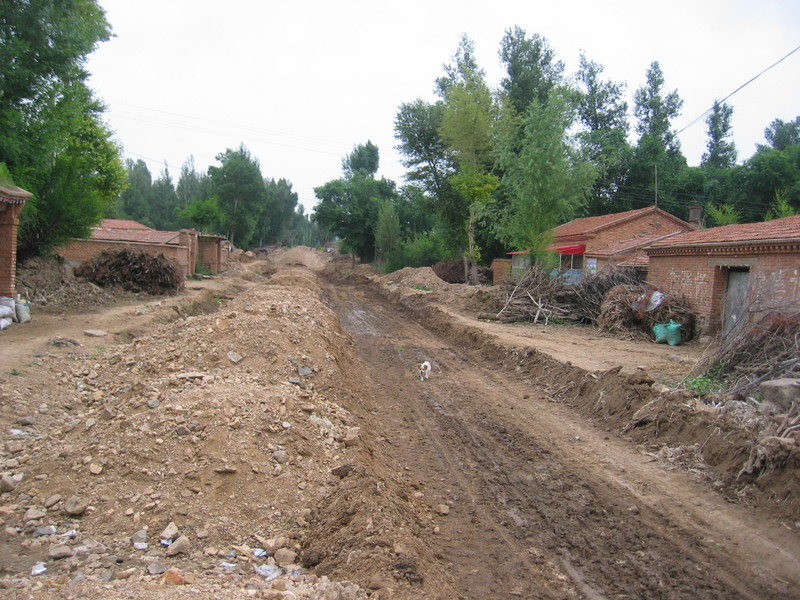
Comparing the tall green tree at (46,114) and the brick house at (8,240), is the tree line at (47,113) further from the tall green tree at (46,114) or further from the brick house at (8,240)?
the brick house at (8,240)

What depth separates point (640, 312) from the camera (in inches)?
617

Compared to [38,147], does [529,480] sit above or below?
below

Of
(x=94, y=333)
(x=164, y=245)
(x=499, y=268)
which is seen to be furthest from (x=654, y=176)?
(x=94, y=333)

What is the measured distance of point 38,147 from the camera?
16.7 m

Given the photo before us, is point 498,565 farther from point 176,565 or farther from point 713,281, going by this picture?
point 713,281

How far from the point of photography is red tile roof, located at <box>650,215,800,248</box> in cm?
1319

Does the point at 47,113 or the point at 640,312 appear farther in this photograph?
the point at 47,113

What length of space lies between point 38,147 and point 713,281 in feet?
67.6

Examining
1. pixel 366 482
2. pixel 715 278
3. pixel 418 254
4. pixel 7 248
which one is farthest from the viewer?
pixel 418 254

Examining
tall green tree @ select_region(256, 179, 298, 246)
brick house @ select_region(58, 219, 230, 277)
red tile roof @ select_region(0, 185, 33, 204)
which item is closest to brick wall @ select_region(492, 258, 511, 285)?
brick house @ select_region(58, 219, 230, 277)

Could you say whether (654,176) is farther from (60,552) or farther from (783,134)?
(60,552)

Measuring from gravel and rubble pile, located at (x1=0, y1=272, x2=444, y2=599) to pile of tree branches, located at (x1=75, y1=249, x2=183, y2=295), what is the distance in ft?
44.9

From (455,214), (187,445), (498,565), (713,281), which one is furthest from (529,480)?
(455,214)

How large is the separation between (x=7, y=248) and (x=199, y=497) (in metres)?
12.4
